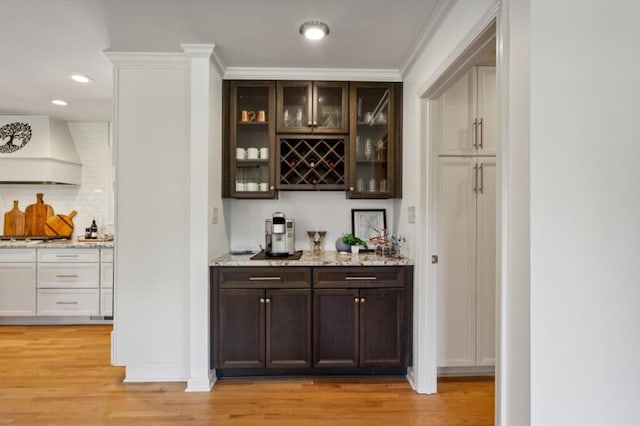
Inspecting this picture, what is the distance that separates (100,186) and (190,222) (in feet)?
8.56

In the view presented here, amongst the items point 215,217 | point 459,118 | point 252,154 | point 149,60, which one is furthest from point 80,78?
point 459,118

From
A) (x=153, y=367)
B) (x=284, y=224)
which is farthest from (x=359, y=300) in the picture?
(x=153, y=367)

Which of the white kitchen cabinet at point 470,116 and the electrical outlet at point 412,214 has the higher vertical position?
the white kitchen cabinet at point 470,116

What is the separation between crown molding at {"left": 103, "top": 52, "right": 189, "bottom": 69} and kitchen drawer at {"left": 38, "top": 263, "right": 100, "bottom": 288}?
227cm

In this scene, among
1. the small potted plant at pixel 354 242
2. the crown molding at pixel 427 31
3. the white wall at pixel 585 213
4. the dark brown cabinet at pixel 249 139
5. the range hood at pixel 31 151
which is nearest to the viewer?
the white wall at pixel 585 213

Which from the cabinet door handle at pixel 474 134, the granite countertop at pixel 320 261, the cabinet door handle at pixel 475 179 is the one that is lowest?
the granite countertop at pixel 320 261

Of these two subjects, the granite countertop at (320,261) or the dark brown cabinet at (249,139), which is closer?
the granite countertop at (320,261)

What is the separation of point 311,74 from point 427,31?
968mm

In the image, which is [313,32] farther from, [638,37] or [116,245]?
[116,245]

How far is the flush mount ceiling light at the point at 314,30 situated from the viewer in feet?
6.51

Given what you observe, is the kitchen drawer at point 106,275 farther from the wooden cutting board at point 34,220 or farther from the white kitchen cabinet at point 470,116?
the white kitchen cabinet at point 470,116

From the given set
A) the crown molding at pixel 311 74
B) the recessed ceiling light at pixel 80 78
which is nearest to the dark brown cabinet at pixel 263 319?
the crown molding at pixel 311 74

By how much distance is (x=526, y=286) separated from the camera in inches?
44.2

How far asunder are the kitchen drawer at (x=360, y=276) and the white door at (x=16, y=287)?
10.9 ft
